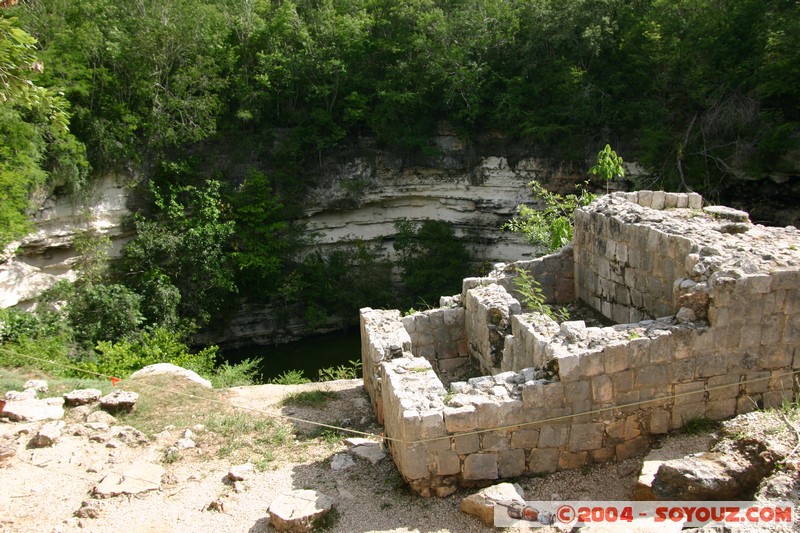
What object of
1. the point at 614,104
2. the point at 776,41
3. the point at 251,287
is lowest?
the point at 251,287

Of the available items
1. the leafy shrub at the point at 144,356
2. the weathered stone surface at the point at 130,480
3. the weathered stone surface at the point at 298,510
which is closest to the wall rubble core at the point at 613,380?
the weathered stone surface at the point at 298,510

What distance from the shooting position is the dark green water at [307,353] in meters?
19.3

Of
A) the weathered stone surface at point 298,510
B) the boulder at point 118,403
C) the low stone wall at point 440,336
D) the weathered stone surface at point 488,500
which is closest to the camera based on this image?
the weathered stone surface at point 488,500

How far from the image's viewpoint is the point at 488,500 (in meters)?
5.30

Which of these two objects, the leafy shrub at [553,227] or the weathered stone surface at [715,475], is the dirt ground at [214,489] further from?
the leafy shrub at [553,227]

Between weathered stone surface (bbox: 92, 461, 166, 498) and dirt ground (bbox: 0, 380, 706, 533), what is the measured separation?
0.07m

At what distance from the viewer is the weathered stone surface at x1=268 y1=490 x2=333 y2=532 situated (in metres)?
5.47

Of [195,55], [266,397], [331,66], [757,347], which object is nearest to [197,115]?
[195,55]

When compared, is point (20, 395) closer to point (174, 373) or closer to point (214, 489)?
point (174, 373)

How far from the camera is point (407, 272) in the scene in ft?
69.4

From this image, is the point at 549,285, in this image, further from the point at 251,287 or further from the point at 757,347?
the point at 251,287

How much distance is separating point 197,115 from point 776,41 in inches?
596

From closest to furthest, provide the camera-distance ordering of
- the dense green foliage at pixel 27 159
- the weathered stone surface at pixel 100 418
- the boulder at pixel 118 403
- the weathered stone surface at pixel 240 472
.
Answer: the weathered stone surface at pixel 240 472 < the weathered stone surface at pixel 100 418 < the boulder at pixel 118 403 < the dense green foliage at pixel 27 159

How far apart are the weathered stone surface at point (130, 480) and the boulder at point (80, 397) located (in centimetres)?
174
